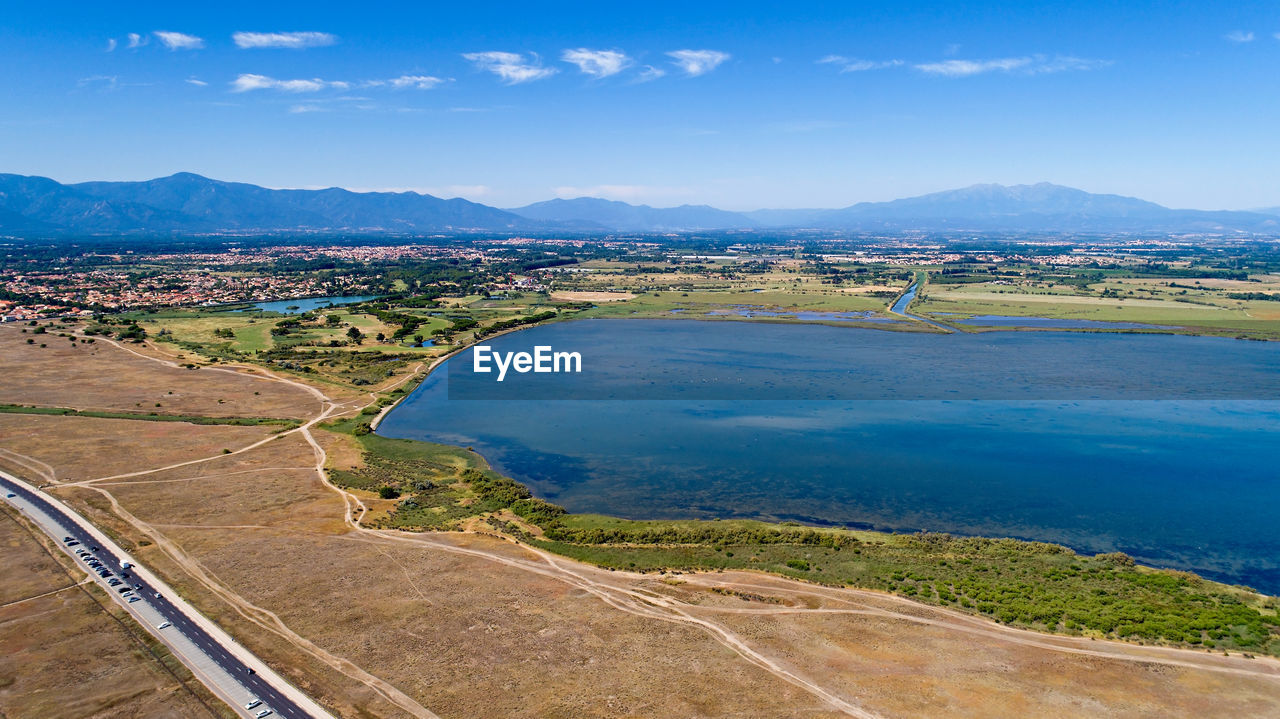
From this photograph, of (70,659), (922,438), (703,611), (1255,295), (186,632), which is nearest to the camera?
(70,659)

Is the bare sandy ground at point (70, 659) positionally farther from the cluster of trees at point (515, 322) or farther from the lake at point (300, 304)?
the lake at point (300, 304)

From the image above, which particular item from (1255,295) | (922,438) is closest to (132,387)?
(922,438)

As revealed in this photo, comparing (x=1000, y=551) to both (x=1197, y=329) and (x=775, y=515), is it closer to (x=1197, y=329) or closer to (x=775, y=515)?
(x=775, y=515)

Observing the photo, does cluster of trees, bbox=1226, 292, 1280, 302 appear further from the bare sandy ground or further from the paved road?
the bare sandy ground

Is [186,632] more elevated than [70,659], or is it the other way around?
[186,632]

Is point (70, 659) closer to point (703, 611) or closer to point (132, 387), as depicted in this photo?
point (703, 611)

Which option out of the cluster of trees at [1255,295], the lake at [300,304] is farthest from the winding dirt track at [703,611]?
the cluster of trees at [1255,295]
